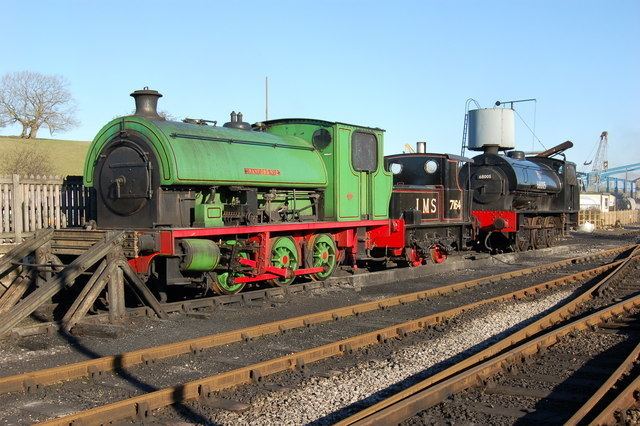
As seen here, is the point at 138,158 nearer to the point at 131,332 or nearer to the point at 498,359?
the point at 131,332

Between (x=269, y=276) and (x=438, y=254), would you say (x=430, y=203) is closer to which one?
(x=438, y=254)

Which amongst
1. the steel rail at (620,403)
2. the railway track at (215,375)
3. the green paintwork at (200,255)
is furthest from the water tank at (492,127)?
the steel rail at (620,403)

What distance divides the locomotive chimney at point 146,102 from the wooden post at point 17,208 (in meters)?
3.03

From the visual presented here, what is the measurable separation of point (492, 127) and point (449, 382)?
33277 mm

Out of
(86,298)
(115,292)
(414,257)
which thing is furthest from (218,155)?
(414,257)

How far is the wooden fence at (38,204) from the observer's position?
39.6 ft

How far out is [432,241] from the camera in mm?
16812

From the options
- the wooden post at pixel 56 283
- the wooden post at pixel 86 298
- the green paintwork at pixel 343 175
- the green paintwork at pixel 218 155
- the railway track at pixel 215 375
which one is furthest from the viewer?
the green paintwork at pixel 343 175

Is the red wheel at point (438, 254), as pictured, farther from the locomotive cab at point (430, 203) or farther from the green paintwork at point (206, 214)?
the green paintwork at point (206, 214)

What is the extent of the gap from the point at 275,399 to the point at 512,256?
15321 millimetres

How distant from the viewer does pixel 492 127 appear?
37438 mm

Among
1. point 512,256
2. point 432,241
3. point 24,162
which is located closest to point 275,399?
point 432,241

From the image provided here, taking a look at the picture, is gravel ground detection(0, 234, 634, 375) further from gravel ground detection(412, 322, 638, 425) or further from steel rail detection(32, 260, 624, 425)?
gravel ground detection(412, 322, 638, 425)

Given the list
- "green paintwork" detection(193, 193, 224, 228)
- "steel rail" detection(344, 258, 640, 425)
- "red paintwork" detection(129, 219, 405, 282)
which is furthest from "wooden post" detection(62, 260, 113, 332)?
"steel rail" detection(344, 258, 640, 425)
